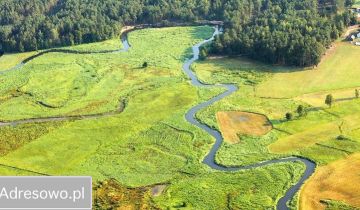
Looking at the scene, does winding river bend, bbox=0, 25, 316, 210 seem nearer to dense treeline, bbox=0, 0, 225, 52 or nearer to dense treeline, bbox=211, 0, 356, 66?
dense treeline, bbox=0, 0, 225, 52

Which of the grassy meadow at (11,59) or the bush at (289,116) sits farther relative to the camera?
the grassy meadow at (11,59)

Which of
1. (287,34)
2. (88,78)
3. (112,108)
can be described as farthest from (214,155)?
(287,34)

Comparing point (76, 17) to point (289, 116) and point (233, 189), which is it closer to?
point (289, 116)

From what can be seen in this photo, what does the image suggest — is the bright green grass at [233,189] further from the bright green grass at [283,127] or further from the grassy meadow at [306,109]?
the bright green grass at [283,127]

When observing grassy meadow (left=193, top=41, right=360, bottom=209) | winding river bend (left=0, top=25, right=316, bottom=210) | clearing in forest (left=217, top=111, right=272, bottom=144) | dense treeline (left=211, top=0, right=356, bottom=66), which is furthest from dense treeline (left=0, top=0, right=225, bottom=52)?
clearing in forest (left=217, top=111, right=272, bottom=144)

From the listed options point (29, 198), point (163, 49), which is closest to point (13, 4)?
point (163, 49)

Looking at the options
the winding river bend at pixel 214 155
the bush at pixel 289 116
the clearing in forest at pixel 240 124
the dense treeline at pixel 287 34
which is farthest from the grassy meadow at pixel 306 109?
Answer: the dense treeline at pixel 287 34
